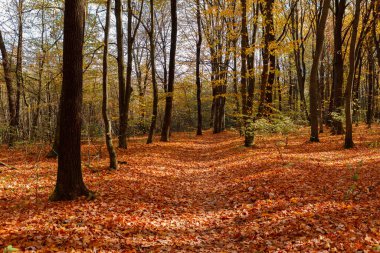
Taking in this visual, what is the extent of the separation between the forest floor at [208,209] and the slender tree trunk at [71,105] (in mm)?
486

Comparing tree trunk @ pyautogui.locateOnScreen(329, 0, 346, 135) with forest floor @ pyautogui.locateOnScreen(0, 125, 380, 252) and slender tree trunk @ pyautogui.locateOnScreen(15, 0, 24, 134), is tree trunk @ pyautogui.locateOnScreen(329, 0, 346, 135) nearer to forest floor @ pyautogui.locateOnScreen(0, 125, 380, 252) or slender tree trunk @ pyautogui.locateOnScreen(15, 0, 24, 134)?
forest floor @ pyautogui.locateOnScreen(0, 125, 380, 252)

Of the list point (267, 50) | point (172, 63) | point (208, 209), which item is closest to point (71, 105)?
point (208, 209)

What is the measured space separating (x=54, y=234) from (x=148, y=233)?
5.47 ft

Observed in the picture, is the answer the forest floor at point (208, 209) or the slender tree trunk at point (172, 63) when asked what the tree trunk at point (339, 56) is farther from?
the slender tree trunk at point (172, 63)

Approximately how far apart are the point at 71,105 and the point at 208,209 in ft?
13.7

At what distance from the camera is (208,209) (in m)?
7.45

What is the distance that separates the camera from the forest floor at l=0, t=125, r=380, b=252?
5.00 m

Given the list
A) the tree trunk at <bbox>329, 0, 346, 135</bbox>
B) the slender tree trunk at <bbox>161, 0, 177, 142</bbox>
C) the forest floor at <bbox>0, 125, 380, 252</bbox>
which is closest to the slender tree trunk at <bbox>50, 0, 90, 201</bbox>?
the forest floor at <bbox>0, 125, 380, 252</bbox>

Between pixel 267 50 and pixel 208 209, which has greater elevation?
pixel 267 50

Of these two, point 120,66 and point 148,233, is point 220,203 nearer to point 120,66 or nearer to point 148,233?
point 148,233

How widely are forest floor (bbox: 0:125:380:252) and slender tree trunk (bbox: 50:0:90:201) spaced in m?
0.49

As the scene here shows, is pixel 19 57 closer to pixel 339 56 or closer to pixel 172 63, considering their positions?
pixel 172 63

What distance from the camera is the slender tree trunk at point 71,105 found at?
6.64 metres

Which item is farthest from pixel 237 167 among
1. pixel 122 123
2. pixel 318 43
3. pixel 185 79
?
pixel 185 79
